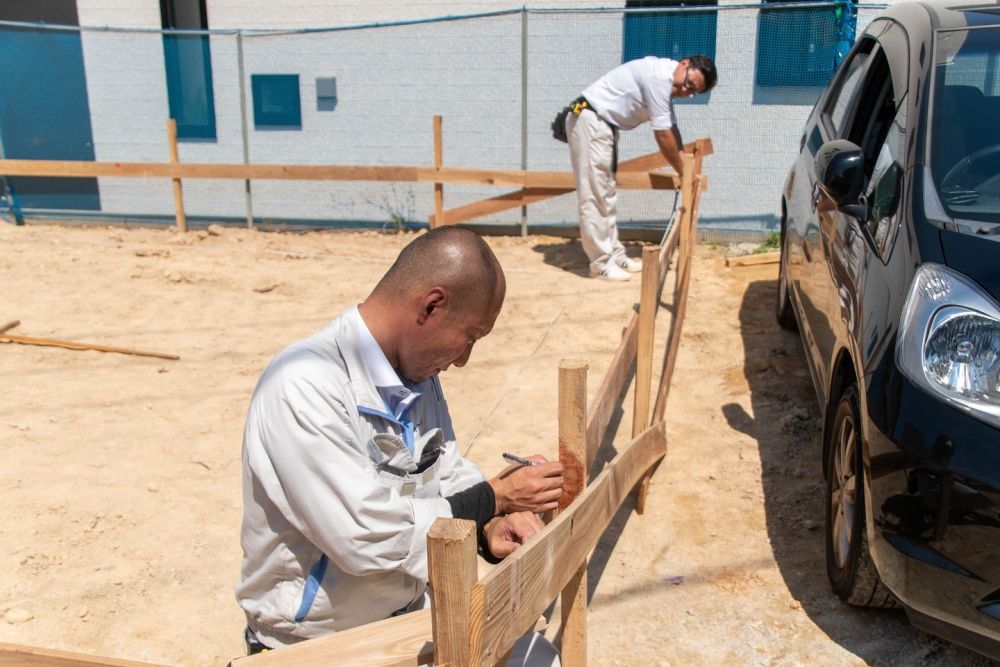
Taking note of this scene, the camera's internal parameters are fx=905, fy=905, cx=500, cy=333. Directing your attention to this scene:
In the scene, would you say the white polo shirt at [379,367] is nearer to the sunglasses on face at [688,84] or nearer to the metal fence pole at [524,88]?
the sunglasses on face at [688,84]

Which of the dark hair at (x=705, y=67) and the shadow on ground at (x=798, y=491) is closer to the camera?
the shadow on ground at (x=798, y=491)

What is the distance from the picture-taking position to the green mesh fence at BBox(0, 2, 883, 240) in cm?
932

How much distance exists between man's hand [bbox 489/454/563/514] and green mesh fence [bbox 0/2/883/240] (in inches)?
298

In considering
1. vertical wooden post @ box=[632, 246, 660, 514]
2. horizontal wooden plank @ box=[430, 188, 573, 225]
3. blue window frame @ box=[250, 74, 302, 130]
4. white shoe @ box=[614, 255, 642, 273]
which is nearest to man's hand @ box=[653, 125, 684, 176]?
white shoe @ box=[614, 255, 642, 273]

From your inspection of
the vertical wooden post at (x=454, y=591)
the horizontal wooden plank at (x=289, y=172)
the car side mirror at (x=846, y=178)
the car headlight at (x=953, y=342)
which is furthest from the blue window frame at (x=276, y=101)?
the vertical wooden post at (x=454, y=591)

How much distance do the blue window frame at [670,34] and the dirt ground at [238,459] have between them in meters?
2.36

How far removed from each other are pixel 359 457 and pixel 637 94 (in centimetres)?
655

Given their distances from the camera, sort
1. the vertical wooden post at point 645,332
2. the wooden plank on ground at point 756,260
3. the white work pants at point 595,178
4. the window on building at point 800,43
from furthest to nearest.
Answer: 1. the window on building at point 800,43
2. the wooden plank on ground at point 756,260
3. the white work pants at point 595,178
4. the vertical wooden post at point 645,332

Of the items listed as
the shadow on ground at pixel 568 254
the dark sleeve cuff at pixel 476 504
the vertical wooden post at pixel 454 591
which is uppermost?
the vertical wooden post at pixel 454 591

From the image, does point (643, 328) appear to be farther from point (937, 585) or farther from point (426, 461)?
point (426, 461)

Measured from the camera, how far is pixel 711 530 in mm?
3928

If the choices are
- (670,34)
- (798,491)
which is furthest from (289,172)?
(798,491)

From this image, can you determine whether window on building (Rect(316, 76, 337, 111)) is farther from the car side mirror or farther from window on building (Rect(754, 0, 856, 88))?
the car side mirror

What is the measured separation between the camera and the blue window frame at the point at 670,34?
9305mm
